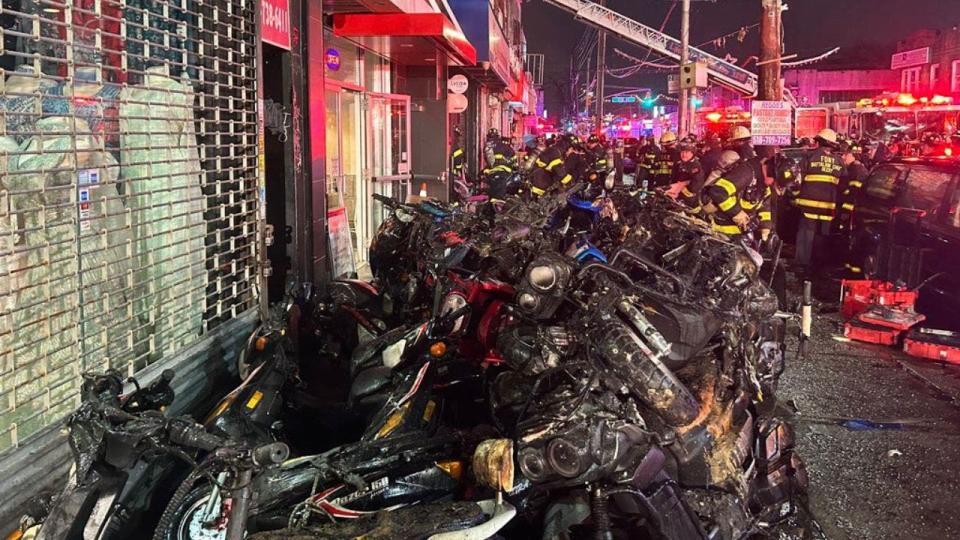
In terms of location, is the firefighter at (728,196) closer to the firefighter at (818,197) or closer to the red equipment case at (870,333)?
the red equipment case at (870,333)

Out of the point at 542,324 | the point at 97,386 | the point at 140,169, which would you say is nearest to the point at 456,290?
the point at 542,324

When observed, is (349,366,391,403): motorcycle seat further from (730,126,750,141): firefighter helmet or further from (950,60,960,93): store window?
(950,60,960,93): store window

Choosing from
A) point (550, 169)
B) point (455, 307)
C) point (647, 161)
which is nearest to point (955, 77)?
point (647, 161)

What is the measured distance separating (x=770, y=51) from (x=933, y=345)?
7277 mm

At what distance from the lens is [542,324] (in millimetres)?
4094

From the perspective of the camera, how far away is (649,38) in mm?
40344

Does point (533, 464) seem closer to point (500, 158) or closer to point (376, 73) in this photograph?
point (376, 73)

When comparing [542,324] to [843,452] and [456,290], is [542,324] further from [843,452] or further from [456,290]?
[843,452]

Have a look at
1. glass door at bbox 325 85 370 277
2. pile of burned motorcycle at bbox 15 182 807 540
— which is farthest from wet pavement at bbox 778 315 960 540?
glass door at bbox 325 85 370 277

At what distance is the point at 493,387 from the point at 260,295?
98.4 inches

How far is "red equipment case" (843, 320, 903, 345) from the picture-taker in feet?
25.0

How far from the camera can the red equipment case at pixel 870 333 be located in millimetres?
7621

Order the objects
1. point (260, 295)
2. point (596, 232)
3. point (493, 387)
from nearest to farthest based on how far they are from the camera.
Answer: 1. point (493, 387)
2. point (260, 295)
3. point (596, 232)

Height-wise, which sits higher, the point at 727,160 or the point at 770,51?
the point at 770,51
